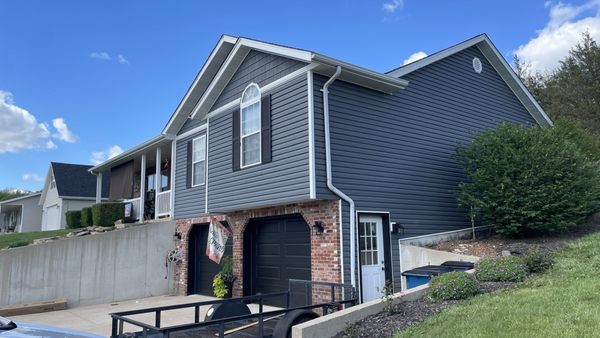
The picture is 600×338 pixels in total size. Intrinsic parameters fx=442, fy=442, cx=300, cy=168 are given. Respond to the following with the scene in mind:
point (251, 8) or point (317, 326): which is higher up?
point (251, 8)

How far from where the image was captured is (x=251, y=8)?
13266mm

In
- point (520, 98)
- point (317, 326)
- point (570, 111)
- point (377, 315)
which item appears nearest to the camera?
point (317, 326)

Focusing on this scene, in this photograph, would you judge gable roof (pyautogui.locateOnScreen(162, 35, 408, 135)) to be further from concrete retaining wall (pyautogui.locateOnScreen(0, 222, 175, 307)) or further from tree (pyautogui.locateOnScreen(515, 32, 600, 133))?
tree (pyautogui.locateOnScreen(515, 32, 600, 133))

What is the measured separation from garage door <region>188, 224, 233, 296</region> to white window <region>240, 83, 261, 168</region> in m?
3.81

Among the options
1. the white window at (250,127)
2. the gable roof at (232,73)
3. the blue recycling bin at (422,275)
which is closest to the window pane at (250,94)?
the white window at (250,127)

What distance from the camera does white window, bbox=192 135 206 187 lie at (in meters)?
13.4

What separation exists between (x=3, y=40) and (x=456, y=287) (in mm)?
16388

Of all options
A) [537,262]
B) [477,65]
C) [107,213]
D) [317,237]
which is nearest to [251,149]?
[317,237]

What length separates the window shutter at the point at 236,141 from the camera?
1106 centimetres

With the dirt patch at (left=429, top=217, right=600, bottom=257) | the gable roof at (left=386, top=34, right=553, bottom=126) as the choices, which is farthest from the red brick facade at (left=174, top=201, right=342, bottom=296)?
the gable roof at (left=386, top=34, right=553, bottom=126)

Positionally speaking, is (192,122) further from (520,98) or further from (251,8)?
(520,98)

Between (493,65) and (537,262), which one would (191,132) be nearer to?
(493,65)

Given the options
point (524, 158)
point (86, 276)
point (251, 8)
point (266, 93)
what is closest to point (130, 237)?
point (86, 276)

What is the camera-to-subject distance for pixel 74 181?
27.6 metres
